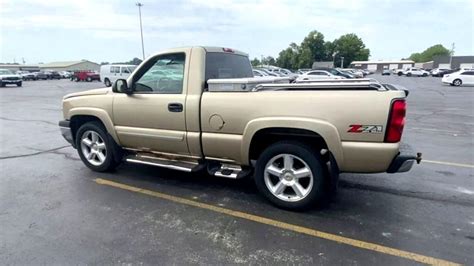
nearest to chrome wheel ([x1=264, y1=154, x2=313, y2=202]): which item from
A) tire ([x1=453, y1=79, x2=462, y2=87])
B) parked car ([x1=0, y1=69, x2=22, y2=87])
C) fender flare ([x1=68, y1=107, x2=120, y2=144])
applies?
fender flare ([x1=68, y1=107, x2=120, y2=144])

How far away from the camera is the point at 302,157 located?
367cm

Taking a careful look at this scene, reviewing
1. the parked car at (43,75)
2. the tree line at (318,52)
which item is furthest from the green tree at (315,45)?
the parked car at (43,75)

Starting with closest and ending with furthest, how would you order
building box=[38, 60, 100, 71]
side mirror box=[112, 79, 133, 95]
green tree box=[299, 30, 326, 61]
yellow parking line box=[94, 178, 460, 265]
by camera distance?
yellow parking line box=[94, 178, 460, 265] < side mirror box=[112, 79, 133, 95] < green tree box=[299, 30, 326, 61] < building box=[38, 60, 100, 71]

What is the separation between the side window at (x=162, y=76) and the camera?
430 centimetres

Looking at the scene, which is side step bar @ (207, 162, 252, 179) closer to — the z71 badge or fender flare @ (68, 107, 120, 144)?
the z71 badge

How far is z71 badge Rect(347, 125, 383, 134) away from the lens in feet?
10.7

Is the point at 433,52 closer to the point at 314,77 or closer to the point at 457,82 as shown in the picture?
the point at 457,82

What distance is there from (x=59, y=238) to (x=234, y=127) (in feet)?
7.05

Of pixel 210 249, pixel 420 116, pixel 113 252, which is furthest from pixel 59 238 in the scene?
pixel 420 116

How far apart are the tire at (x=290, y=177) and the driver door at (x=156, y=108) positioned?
112 cm

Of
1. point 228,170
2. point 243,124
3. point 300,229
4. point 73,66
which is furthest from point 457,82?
point 73,66

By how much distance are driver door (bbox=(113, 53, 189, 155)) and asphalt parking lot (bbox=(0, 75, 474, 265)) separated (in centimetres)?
65

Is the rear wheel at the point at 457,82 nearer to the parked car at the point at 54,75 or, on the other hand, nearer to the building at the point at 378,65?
the parked car at the point at 54,75

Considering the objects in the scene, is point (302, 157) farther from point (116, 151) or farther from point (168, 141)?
point (116, 151)
